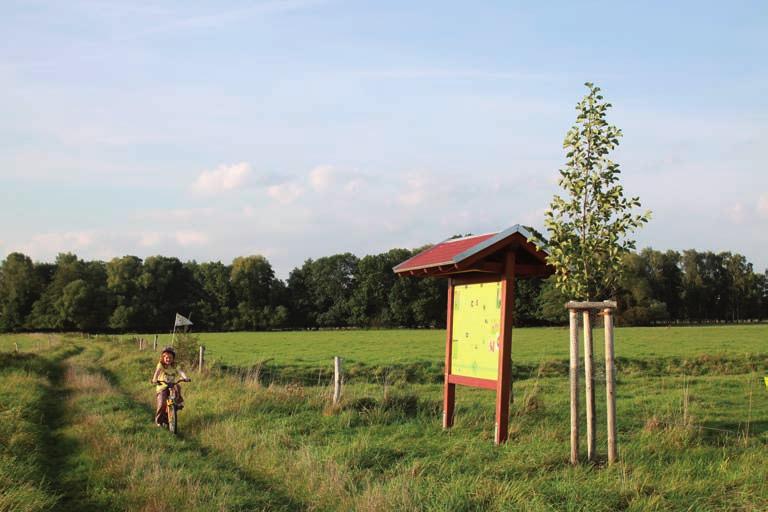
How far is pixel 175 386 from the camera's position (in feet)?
45.5

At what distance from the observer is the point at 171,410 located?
13.5m

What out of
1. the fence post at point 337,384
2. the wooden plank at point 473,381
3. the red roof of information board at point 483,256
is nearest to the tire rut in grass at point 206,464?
the fence post at point 337,384

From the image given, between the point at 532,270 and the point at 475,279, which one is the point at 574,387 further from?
the point at 475,279

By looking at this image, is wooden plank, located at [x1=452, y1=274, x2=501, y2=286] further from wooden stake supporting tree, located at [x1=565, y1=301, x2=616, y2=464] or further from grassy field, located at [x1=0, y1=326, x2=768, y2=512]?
grassy field, located at [x1=0, y1=326, x2=768, y2=512]

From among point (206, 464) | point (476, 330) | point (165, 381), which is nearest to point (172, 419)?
point (165, 381)

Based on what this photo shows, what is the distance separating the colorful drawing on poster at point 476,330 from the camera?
11055 mm

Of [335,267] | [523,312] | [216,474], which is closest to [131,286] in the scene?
[335,267]

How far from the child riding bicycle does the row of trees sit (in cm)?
7832

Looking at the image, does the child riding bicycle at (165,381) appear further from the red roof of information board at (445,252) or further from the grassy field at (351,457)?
the red roof of information board at (445,252)

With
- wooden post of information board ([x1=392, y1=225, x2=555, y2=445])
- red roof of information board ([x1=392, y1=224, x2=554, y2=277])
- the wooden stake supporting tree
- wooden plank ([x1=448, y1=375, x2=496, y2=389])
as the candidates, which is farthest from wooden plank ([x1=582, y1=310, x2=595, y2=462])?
wooden plank ([x1=448, y1=375, x2=496, y2=389])

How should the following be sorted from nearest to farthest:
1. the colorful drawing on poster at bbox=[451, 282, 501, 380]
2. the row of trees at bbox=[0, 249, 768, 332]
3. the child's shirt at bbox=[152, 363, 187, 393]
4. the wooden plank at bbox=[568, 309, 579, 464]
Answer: the wooden plank at bbox=[568, 309, 579, 464], the colorful drawing on poster at bbox=[451, 282, 501, 380], the child's shirt at bbox=[152, 363, 187, 393], the row of trees at bbox=[0, 249, 768, 332]

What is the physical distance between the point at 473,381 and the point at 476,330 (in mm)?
844

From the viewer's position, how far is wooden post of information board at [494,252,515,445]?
34.0 feet

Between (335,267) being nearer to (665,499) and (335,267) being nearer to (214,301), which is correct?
(214,301)
